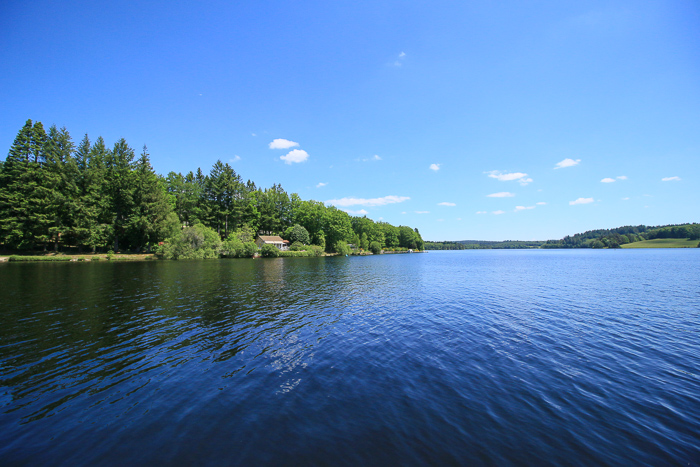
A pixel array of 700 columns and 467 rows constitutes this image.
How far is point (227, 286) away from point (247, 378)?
21079 millimetres

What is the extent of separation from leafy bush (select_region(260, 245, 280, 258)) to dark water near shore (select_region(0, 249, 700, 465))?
212ft

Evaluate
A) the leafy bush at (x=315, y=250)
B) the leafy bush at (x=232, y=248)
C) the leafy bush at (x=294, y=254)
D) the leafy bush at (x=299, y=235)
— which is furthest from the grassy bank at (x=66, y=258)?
the leafy bush at (x=315, y=250)

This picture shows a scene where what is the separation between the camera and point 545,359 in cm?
1134

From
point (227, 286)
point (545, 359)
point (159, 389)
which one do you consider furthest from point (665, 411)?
point (227, 286)

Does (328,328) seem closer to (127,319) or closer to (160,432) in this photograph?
(160,432)

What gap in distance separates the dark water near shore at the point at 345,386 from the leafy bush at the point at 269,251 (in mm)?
64488

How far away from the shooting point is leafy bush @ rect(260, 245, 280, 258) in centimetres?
8374

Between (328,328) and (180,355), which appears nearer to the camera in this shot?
(180,355)

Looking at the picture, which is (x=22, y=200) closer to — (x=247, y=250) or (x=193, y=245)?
(x=193, y=245)

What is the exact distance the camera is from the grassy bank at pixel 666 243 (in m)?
145

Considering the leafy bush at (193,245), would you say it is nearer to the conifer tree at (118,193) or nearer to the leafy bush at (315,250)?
the conifer tree at (118,193)

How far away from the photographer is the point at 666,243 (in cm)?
15288

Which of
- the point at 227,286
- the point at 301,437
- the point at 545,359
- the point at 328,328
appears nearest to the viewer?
the point at 301,437

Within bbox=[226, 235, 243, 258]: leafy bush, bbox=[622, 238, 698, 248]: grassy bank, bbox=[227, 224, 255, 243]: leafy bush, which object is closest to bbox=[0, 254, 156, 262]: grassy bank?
bbox=[226, 235, 243, 258]: leafy bush
